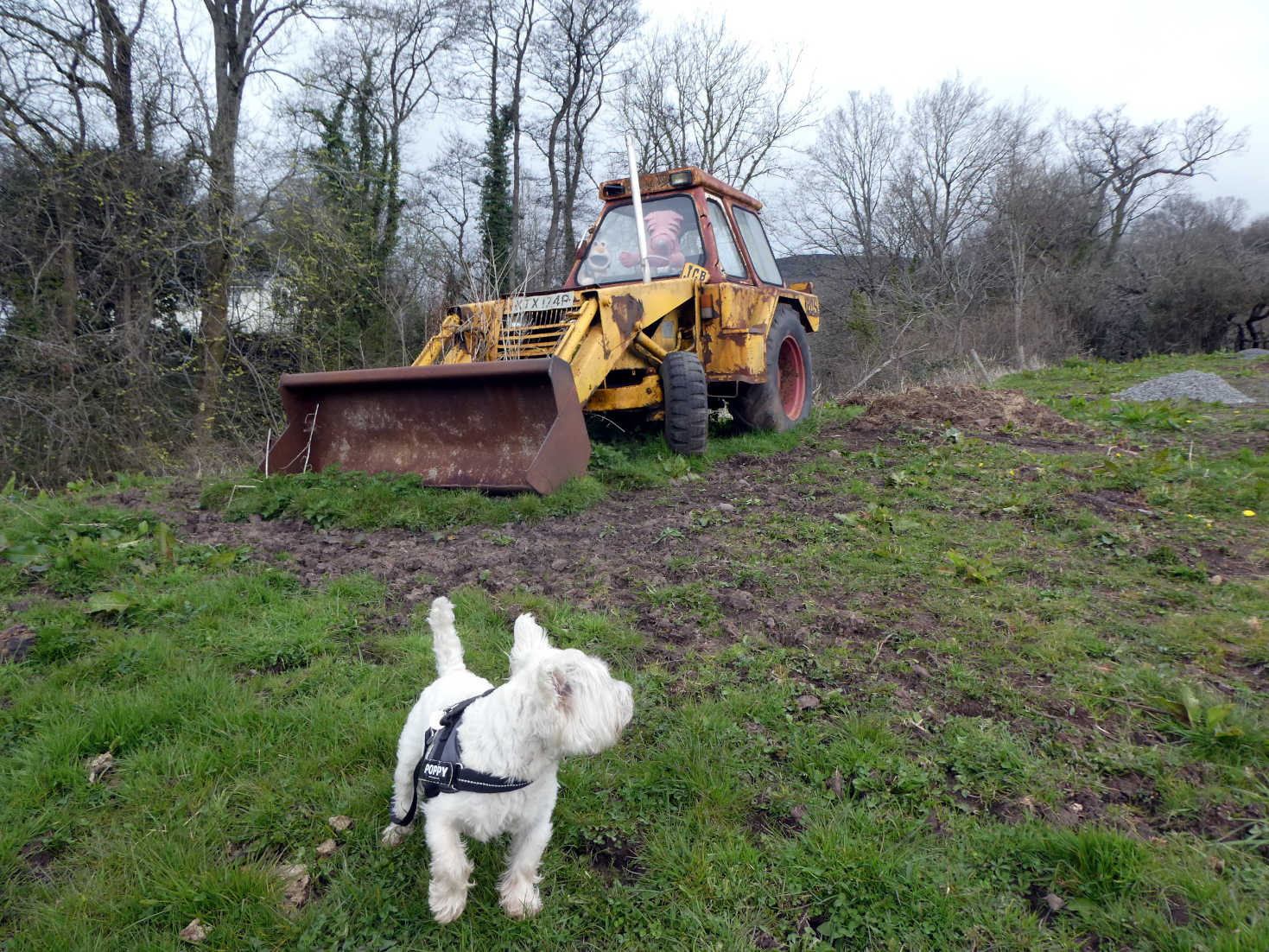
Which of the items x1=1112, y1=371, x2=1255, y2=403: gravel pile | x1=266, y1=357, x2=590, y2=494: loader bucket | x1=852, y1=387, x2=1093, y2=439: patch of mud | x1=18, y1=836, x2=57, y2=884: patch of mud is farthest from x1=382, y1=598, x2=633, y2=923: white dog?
x1=1112, y1=371, x2=1255, y2=403: gravel pile

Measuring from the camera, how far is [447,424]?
551 cm

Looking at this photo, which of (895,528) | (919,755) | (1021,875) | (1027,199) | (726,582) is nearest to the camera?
(1021,875)

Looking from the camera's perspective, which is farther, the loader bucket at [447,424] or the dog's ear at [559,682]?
the loader bucket at [447,424]

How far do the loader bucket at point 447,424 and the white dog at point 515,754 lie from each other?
3.15m

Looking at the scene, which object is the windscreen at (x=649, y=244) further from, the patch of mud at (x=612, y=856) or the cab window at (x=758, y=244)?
the patch of mud at (x=612, y=856)

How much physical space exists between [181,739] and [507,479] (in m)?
3.00

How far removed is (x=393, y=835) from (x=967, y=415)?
816cm

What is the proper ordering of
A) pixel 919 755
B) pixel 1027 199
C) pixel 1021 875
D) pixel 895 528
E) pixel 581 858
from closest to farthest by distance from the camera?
pixel 1021 875 < pixel 581 858 < pixel 919 755 < pixel 895 528 < pixel 1027 199

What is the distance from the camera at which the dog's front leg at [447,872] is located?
74.2 inches

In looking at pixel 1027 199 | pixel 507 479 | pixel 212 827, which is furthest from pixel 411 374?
pixel 1027 199

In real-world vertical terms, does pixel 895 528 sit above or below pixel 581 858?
above

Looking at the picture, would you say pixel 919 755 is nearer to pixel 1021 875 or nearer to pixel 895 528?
pixel 1021 875

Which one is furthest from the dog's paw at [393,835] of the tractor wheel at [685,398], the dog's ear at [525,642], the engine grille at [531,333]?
the tractor wheel at [685,398]

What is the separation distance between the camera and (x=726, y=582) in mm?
3953
